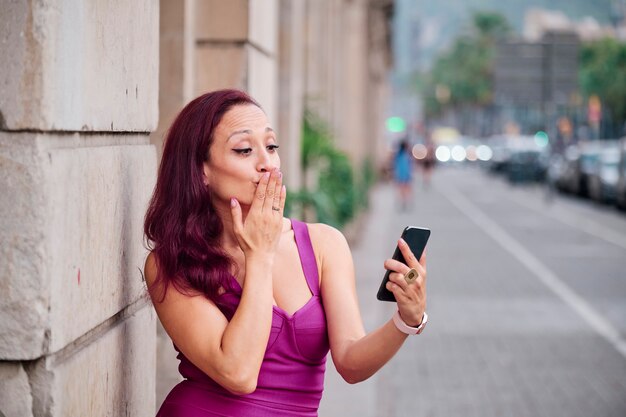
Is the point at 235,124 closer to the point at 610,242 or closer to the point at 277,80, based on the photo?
the point at 277,80

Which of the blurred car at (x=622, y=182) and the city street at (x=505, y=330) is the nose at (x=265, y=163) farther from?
the blurred car at (x=622, y=182)

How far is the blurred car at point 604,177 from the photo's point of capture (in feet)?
116

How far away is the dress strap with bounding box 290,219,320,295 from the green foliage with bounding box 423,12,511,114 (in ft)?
443

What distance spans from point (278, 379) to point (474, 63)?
14486cm

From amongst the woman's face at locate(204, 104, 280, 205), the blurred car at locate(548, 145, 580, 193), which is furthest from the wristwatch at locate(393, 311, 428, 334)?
the blurred car at locate(548, 145, 580, 193)

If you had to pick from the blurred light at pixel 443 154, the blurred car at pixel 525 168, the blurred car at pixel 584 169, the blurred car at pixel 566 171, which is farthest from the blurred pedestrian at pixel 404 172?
the blurred light at pixel 443 154

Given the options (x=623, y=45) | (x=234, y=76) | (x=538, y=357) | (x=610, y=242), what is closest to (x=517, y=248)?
(x=610, y=242)

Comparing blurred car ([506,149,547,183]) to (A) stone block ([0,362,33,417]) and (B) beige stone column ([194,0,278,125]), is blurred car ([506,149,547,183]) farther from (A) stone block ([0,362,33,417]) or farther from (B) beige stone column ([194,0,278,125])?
(A) stone block ([0,362,33,417])

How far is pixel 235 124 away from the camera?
10.9ft

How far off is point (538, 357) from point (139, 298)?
6516mm

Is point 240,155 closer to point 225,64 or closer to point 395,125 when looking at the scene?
point 225,64

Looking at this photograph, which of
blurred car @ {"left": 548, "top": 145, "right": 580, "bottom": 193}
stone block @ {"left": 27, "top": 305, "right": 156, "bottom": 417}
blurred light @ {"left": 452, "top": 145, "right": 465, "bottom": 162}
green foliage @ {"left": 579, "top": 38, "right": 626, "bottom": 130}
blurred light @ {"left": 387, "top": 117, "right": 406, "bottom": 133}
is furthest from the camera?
blurred light @ {"left": 452, "top": 145, "right": 465, "bottom": 162}

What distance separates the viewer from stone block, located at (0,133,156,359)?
9.06 feet

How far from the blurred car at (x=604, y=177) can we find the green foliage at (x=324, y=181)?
2067 cm
